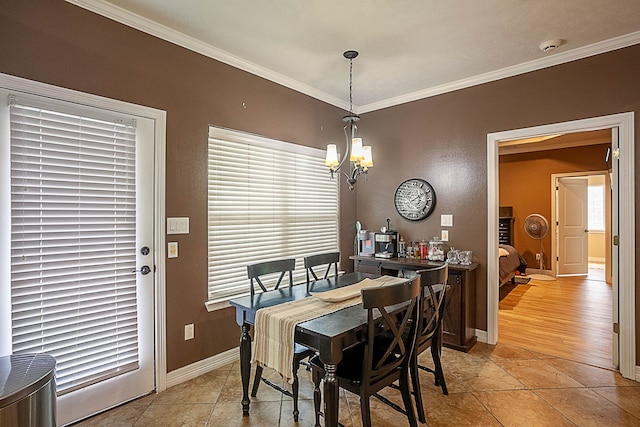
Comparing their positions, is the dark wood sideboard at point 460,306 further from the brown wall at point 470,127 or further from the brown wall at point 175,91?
the brown wall at point 175,91

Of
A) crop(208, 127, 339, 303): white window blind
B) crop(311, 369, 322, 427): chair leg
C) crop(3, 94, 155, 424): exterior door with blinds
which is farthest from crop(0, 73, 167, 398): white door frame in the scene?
crop(311, 369, 322, 427): chair leg

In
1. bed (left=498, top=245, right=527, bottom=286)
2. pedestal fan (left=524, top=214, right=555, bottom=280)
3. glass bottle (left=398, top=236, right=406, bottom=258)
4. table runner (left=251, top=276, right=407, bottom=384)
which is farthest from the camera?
pedestal fan (left=524, top=214, right=555, bottom=280)

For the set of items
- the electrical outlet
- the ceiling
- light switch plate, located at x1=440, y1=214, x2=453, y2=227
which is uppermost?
the ceiling

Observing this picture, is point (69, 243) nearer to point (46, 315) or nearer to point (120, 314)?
point (46, 315)

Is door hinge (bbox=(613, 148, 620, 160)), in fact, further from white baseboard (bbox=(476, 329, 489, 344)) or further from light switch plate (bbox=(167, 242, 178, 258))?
light switch plate (bbox=(167, 242, 178, 258))

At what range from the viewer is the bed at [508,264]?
5309mm

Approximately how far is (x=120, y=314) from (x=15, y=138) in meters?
1.29

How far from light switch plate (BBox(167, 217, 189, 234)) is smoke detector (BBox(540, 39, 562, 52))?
10.9 feet

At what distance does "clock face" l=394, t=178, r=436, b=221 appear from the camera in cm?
391

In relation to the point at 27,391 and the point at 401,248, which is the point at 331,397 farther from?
the point at 401,248

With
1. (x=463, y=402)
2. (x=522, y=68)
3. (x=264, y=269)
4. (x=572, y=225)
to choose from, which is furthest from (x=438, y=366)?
(x=572, y=225)

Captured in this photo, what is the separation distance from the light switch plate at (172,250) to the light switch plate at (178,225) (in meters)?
0.10

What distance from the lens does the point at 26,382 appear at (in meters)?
1.46

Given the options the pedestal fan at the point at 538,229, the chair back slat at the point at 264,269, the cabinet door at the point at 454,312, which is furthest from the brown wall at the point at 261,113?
the pedestal fan at the point at 538,229
